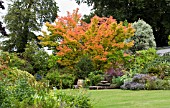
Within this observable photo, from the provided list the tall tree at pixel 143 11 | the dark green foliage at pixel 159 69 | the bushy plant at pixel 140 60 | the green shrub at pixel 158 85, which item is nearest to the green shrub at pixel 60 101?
the green shrub at pixel 158 85

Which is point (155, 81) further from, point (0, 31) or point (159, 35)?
point (159, 35)

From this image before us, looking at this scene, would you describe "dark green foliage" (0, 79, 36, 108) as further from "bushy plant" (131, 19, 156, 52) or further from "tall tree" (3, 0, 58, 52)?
"tall tree" (3, 0, 58, 52)

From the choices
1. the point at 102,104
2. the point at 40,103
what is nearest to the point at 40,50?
the point at 102,104

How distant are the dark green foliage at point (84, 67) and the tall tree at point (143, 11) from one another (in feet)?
46.1

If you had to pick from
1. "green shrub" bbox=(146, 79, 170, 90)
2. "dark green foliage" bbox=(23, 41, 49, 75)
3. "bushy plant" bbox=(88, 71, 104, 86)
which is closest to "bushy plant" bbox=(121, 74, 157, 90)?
"green shrub" bbox=(146, 79, 170, 90)

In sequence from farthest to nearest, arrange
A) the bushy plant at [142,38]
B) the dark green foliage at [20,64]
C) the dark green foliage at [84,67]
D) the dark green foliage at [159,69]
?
the bushy plant at [142,38] → the dark green foliage at [20,64] → the dark green foliage at [84,67] → the dark green foliage at [159,69]

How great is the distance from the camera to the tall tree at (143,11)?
107ft

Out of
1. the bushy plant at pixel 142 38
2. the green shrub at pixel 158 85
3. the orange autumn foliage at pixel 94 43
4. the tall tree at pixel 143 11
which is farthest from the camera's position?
the tall tree at pixel 143 11

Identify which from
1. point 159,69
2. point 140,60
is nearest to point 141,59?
point 140,60

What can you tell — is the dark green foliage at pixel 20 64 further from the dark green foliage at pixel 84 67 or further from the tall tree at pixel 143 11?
the tall tree at pixel 143 11

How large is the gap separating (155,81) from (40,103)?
27.4 ft

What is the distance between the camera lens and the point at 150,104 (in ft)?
32.1

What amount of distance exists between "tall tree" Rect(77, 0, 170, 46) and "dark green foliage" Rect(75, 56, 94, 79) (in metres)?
14.0

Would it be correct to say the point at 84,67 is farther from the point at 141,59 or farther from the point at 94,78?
the point at 141,59
